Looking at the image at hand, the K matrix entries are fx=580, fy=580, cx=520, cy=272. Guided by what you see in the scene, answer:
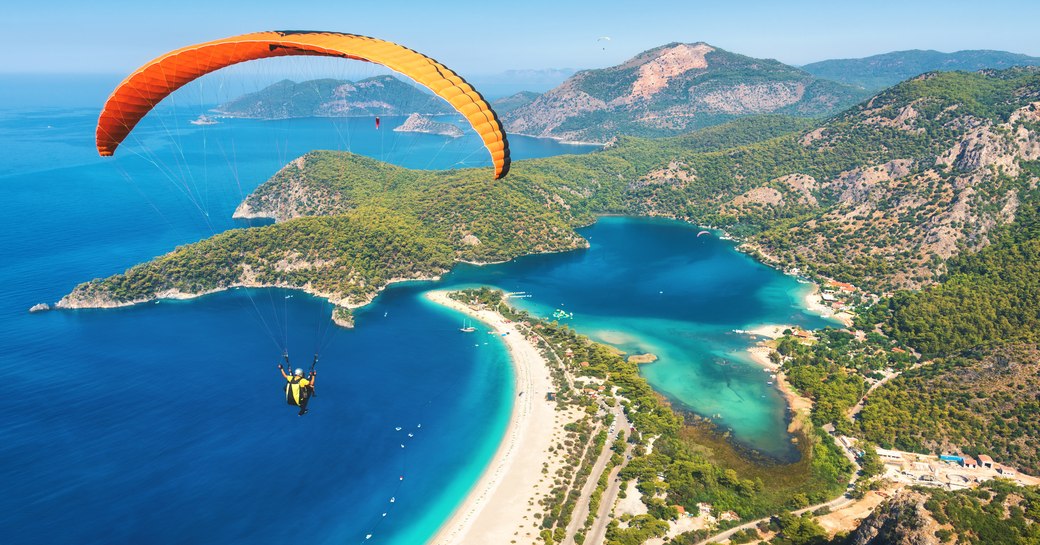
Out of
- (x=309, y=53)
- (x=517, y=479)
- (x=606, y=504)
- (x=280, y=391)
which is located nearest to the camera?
(x=309, y=53)

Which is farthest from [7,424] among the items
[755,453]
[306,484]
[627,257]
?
[627,257]

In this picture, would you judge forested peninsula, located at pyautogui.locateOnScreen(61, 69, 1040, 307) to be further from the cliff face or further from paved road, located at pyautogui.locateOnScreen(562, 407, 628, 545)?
the cliff face

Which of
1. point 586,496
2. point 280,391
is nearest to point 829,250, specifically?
point 586,496

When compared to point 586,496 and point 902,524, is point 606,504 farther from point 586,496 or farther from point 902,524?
point 902,524

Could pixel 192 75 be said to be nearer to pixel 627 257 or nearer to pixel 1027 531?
pixel 1027 531

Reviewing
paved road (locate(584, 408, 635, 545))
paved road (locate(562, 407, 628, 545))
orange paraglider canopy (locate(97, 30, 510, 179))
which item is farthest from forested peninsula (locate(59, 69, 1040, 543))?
orange paraglider canopy (locate(97, 30, 510, 179))

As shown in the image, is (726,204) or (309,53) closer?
(309,53)
